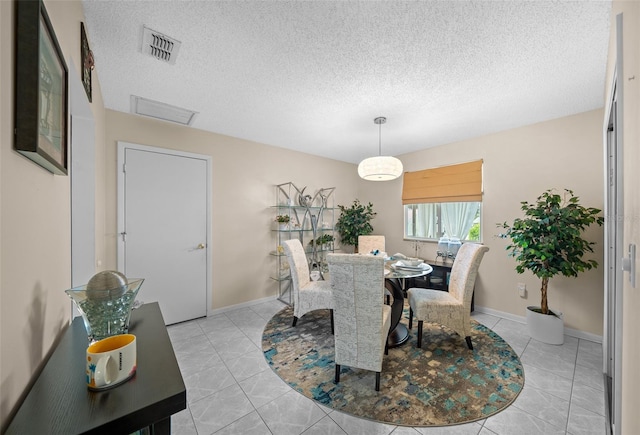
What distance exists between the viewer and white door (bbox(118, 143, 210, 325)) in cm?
281

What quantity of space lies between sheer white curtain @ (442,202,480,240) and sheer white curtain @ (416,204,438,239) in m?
0.16

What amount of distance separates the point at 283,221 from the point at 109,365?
3184mm

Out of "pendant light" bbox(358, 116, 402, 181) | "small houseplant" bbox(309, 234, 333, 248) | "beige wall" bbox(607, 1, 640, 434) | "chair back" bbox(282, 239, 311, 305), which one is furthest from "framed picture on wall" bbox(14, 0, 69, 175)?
"small houseplant" bbox(309, 234, 333, 248)

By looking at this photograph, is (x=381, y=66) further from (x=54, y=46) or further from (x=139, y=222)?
(x=139, y=222)

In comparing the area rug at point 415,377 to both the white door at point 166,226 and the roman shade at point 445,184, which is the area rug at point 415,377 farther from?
the roman shade at point 445,184

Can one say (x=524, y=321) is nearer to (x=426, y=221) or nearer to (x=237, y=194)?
(x=426, y=221)

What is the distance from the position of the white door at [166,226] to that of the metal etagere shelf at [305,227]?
110cm

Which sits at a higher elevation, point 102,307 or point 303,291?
point 102,307

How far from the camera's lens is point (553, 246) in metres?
2.48

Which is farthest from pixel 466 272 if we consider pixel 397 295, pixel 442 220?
pixel 442 220

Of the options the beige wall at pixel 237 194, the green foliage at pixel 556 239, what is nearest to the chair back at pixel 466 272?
the green foliage at pixel 556 239

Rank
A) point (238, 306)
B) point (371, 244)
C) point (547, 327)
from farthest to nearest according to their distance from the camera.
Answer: point (371, 244), point (238, 306), point (547, 327)

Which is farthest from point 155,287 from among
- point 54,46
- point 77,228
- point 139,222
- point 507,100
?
point 507,100

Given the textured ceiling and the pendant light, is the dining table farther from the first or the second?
the textured ceiling
